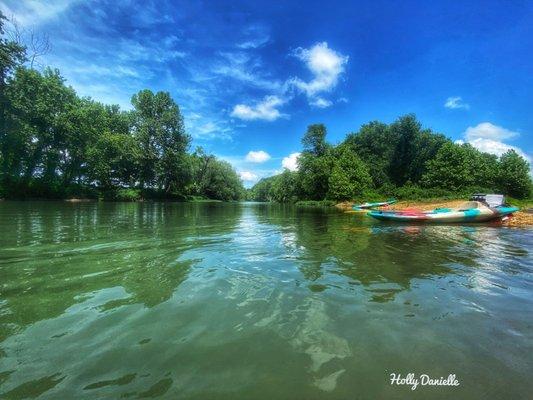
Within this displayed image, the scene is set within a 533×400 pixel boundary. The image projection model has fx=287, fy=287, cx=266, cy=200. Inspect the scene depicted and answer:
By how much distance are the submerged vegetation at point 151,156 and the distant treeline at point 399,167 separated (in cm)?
20

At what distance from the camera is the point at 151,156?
59500mm

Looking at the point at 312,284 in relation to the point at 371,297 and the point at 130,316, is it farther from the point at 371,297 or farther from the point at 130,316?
the point at 130,316

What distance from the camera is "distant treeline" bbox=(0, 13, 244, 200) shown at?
133ft

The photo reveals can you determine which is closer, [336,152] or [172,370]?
[172,370]

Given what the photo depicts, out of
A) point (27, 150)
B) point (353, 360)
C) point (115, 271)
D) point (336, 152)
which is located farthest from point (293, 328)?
point (336, 152)

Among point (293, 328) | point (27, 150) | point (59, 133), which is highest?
point (59, 133)

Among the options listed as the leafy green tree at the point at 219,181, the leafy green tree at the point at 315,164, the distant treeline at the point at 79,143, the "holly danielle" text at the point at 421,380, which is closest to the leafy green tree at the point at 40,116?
the distant treeline at the point at 79,143

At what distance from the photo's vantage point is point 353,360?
9.80 feet

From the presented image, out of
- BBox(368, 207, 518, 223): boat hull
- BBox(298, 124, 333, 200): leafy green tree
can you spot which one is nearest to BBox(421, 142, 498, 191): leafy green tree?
BBox(298, 124, 333, 200): leafy green tree

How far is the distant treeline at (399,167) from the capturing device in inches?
1702

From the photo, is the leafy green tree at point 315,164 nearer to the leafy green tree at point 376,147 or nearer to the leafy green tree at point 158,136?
the leafy green tree at point 376,147

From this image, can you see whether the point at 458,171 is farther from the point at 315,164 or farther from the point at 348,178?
the point at 315,164

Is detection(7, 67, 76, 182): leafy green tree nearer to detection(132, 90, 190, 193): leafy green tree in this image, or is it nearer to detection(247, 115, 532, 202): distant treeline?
detection(132, 90, 190, 193): leafy green tree

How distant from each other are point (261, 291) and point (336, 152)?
221 feet
